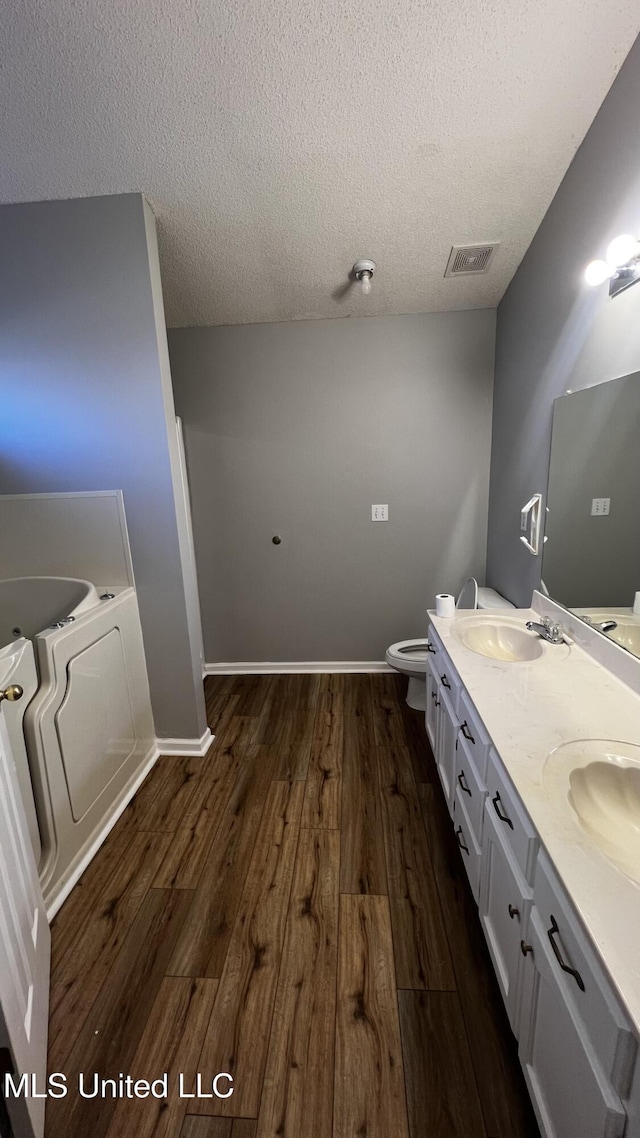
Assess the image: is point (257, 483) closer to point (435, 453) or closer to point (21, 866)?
point (435, 453)

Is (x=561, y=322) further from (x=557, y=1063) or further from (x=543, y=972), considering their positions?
(x=557, y=1063)

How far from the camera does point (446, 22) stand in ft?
3.86

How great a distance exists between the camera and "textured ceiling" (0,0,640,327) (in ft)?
3.83


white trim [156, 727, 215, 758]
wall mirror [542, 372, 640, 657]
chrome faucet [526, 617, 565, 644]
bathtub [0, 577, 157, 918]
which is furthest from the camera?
white trim [156, 727, 215, 758]

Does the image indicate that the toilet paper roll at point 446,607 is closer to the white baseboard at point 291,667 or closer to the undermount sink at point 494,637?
the undermount sink at point 494,637

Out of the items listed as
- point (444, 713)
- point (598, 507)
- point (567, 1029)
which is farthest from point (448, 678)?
point (567, 1029)

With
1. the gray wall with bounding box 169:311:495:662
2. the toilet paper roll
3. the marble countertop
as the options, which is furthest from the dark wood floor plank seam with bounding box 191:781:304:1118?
the gray wall with bounding box 169:311:495:662

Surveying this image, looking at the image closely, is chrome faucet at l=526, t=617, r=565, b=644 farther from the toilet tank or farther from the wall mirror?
the toilet tank

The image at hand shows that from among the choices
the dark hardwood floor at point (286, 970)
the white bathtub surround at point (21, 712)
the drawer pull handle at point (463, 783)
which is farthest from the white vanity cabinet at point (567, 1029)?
the white bathtub surround at point (21, 712)

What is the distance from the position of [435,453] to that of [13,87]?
88.2 inches

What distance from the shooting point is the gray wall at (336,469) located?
2.48 metres

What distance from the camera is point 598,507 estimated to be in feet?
4.55

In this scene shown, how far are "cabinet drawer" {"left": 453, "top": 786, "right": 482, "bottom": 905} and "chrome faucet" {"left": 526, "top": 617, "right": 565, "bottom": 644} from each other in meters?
0.62

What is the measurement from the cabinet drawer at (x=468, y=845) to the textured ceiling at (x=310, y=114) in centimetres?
228
